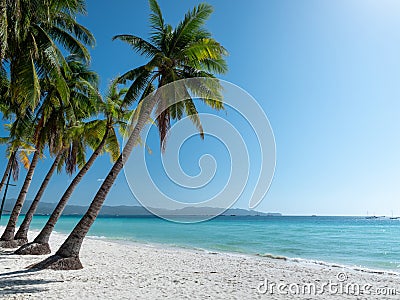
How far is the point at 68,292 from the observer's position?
6.86m

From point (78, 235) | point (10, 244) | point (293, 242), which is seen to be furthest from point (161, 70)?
point (293, 242)

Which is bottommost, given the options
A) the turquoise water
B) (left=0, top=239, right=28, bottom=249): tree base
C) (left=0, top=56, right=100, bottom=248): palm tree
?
the turquoise water

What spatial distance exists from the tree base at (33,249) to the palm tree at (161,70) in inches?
119

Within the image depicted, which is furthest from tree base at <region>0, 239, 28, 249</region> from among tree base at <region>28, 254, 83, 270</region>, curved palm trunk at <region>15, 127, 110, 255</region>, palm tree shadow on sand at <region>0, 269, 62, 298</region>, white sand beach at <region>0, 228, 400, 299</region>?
palm tree shadow on sand at <region>0, 269, 62, 298</region>

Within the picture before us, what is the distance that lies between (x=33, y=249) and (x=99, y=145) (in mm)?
4218

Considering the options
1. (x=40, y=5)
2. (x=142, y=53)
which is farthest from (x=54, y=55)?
(x=142, y=53)

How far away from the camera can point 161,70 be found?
1012 centimetres

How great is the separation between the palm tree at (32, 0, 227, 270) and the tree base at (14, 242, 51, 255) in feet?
9.91

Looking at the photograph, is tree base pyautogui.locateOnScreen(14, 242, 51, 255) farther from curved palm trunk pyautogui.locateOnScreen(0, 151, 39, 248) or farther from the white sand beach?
curved palm trunk pyautogui.locateOnScreen(0, 151, 39, 248)

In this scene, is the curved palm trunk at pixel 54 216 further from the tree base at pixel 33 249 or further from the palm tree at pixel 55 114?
the palm tree at pixel 55 114

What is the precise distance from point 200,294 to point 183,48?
6683 mm

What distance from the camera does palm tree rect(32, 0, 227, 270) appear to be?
9.11 metres

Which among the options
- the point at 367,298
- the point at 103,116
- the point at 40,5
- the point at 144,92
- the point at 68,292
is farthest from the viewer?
the point at 103,116

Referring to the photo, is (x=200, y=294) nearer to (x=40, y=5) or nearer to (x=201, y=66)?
(x=201, y=66)
